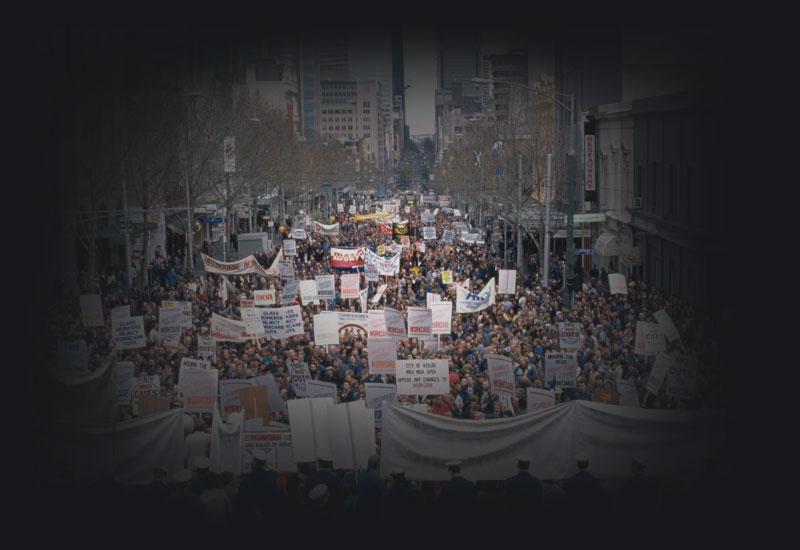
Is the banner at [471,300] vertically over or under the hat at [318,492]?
under

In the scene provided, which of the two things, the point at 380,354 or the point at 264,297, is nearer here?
the point at 380,354

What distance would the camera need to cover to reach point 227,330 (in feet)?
72.5

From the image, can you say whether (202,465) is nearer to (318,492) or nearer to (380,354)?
(318,492)

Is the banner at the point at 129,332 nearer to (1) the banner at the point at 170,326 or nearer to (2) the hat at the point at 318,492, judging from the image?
(1) the banner at the point at 170,326

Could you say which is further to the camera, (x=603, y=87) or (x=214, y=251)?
(x=214, y=251)

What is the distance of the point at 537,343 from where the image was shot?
73.2 feet

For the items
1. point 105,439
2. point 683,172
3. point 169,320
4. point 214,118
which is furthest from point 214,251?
point 105,439

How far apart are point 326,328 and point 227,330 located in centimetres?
198

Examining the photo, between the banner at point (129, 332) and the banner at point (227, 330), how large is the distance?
77.6 inches

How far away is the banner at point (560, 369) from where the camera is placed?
17.1m

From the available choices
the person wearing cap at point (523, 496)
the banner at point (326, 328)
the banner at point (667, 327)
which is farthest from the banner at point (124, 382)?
the banner at point (667, 327)

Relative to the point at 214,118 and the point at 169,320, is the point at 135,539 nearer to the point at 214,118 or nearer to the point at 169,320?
the point at 169,320

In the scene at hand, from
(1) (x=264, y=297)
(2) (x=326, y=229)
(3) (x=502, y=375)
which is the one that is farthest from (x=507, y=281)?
(2) (x=326, y=229)

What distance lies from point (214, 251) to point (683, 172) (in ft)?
106
